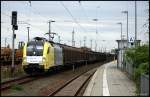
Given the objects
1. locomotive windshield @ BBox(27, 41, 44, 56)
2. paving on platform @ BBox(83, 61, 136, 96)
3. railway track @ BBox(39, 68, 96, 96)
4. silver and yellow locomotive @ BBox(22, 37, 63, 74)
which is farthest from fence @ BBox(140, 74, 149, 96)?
locomotive windshield @ BBox(27, 41, 44, 56)

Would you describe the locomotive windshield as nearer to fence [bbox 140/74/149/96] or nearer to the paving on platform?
the paving on platform

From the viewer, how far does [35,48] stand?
36.5 m

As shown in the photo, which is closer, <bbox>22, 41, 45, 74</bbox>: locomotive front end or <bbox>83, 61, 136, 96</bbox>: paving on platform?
<bbox>83, 61, 136, 96</bbox>: paving on platform

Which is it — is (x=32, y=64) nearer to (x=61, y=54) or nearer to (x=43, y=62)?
(x=43, y=62)

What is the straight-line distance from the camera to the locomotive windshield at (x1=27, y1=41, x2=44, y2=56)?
1426 inches

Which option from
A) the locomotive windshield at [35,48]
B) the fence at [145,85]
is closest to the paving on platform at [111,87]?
the fence at [145,85]

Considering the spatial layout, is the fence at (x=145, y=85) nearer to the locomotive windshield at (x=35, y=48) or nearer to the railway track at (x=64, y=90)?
the railway track at (x=64, y=90)

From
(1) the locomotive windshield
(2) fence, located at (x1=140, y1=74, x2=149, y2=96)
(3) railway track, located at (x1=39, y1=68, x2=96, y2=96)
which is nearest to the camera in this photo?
(2) fence, located at (x1=140, y1=74, x2=149, y2=96)

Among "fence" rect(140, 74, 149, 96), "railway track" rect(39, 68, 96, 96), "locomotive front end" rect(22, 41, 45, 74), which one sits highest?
"locomotive front end" rect(22, 41, 45, 74)

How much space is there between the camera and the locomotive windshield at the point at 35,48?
36219 mm

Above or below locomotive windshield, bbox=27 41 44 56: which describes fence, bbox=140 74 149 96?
below

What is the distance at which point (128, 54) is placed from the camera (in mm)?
33031

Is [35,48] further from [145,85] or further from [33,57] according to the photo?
[145,85]

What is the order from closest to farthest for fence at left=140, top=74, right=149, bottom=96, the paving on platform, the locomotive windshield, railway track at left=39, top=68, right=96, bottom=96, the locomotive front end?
fence at left=140, top=74, right=149, bottom=96 < railway track at left=39, top=68, right=96, bottom=96 < the paving on platform < the locomotive front end < the locomotive windshield
